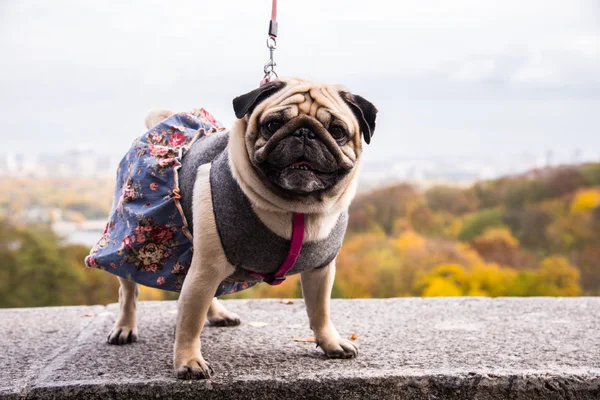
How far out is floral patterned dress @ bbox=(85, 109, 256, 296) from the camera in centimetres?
347

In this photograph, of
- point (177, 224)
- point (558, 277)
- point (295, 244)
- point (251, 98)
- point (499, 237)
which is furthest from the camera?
point (499, 237)

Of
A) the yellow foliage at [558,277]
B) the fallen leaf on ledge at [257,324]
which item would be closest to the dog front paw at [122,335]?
the fallen leaf on ledge at [257,324]

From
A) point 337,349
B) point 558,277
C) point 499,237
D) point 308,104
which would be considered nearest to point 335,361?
point 337,349

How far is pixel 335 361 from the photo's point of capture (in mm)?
3486

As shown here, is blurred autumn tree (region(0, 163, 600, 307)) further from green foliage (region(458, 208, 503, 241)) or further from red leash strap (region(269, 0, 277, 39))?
red leash strap (region(269, 0, 277, 39))

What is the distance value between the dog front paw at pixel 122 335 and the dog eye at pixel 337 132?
2046 mm

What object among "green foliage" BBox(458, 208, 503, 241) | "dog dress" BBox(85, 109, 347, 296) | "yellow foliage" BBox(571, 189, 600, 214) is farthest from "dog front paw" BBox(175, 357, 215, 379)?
"yellow foliage" BBox(571, 189, 600, 214)

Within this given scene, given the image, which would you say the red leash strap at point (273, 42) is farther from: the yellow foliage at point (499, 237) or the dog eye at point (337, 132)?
the yellow foliage at point (499, 237)

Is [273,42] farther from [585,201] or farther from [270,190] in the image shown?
[585,201]

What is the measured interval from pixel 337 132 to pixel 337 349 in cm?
135

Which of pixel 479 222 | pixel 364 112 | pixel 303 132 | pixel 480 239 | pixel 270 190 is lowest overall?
pixel 480 239

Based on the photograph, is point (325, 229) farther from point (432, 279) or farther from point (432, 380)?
point (432, 279)

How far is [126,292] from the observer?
403 centimetres

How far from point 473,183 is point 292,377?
1079 inches
